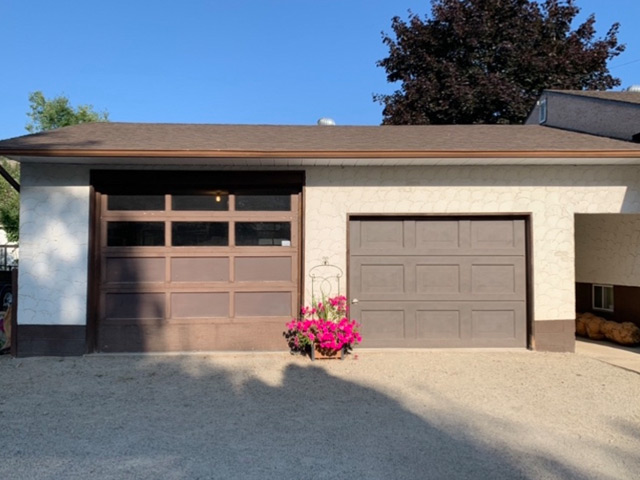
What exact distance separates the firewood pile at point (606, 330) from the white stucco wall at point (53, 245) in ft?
28.6

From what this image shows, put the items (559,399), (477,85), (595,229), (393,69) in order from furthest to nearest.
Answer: (393,69), (477,85), (595,229), (559,399)

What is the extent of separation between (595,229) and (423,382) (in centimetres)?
532

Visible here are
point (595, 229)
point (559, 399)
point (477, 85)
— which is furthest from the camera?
point (477, 85)

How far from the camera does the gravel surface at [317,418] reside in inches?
138

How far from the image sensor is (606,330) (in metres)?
8.43

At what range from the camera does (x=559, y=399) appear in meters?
5.09

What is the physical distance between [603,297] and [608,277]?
1.84 ft

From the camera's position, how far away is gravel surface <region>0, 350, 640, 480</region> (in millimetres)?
3504

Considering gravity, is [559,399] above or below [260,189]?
below

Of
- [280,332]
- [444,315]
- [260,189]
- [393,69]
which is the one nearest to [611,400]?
[444,315]

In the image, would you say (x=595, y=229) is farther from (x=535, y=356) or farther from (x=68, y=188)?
(x=68, y=188)

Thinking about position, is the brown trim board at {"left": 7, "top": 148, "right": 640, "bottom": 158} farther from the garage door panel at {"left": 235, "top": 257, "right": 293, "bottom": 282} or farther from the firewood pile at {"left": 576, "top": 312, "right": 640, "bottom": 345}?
the firewood pile at {"left": 576, "top": 312, "right": 640, "bottom": 345}

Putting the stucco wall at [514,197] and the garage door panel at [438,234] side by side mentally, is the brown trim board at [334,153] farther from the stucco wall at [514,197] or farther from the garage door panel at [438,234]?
the garage door panel at [438,234]

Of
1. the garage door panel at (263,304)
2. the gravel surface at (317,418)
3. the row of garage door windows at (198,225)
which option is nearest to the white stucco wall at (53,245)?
the row of garage door windows at (198,225)
